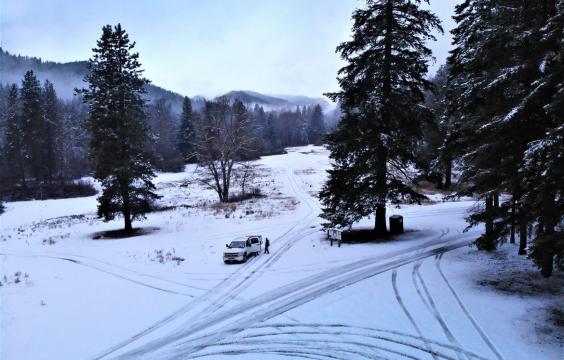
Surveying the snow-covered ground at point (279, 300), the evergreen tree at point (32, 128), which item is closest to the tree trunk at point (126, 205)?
the snow-covered ground at point (279, 300)

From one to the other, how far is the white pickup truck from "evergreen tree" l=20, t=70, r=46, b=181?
176 ft

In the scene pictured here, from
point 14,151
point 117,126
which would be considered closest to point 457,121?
point 117,126

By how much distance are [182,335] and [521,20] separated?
17.3 metres

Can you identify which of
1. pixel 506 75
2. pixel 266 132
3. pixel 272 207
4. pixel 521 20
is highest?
pixel 266 132

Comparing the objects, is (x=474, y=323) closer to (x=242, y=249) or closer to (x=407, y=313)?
(x=407, y=313)

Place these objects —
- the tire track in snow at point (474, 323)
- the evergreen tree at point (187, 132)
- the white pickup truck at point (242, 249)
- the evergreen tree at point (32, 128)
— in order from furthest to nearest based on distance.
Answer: the evergreen tree at point (187, 132)
the evergreen tree at point (32, 128)
the white pickup truck at point (242, 249)
the tire track in snow at point (474, 323)

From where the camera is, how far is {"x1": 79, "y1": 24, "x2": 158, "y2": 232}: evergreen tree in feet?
95.3

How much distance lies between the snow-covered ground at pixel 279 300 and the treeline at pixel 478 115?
216cm

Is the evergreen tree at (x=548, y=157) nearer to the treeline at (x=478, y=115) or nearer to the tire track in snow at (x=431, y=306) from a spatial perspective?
the treeline at (x=478, y=115)

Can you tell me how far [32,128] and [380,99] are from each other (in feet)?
197

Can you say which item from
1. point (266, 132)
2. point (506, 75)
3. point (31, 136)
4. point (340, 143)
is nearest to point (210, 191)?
point (31, 136)

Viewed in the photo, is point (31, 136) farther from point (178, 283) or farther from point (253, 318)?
point (253, 318)

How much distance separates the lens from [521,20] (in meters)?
15.0

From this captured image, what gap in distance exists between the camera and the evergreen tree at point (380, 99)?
72.5 ft
